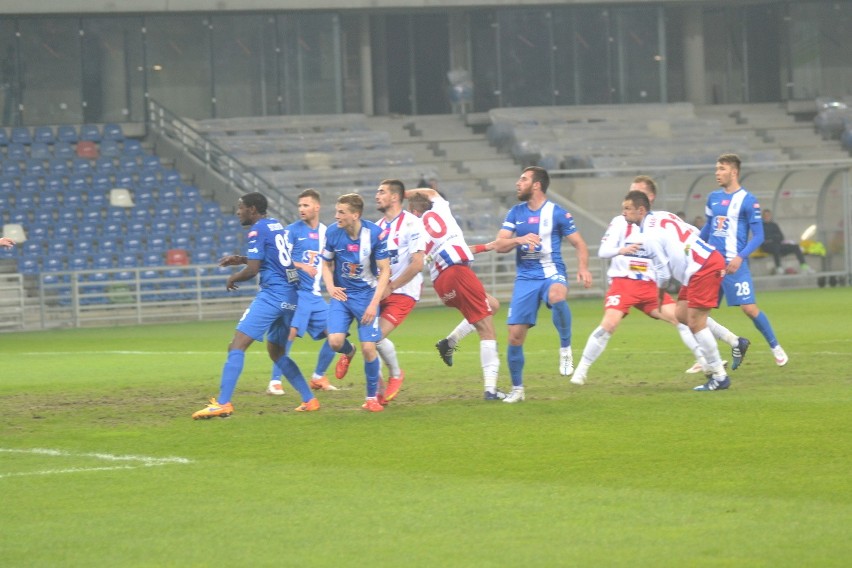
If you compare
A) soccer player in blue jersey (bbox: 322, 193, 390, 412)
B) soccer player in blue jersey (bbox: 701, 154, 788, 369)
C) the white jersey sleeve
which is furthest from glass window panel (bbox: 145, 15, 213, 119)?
soccer player in blue jersey (bbox: 322, 193, 390, 412)

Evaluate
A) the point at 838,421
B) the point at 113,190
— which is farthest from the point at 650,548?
the point at 113,190

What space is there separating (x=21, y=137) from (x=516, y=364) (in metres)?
30.0

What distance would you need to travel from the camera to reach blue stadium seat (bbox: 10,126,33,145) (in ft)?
134

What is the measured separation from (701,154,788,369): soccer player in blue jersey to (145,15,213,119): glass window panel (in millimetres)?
29637

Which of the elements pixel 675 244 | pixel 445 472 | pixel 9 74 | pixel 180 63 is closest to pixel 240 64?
pixel 180 63

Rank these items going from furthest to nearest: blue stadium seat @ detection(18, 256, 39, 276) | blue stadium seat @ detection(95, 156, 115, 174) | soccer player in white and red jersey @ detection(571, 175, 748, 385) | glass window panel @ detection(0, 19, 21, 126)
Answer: glass window panel @ detection(0, 19, 21, 126) < blue stadium seat @ detection(95, 156, 115, 174) < blue stadium seat @ detection(18, 256, 39, 276) < soccer player in white and red jersey @ detection(571, 175, 748, 385)

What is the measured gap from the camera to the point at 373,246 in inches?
521

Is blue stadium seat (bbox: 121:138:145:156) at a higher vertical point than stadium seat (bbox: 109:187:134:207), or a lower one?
higher

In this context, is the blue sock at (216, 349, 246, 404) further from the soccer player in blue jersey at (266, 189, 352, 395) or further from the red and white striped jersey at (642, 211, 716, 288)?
the red and white striped jersey at (642, 211, 716, 288)

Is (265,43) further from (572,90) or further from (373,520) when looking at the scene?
(373,520)

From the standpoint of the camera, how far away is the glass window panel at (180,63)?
44.0 metres

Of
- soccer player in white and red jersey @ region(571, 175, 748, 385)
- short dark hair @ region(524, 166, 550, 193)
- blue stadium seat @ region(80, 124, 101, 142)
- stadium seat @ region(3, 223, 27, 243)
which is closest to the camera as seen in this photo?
short dark hair @ region(524, 166, 550, 193)

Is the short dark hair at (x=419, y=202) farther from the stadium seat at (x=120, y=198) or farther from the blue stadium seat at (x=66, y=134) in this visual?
the blue stadium seat at (x=66, y=134)

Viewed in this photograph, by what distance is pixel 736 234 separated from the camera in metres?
16.5
